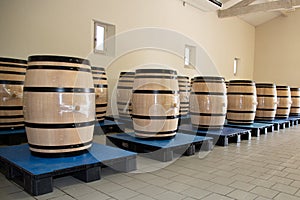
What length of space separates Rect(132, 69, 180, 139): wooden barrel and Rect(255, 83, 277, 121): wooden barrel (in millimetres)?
3031

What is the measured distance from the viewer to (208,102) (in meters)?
4.11

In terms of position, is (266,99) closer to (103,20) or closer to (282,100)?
(282,100)

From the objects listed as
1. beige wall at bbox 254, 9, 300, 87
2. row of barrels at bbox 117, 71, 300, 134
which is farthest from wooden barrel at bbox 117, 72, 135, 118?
beige wall at bbox 254, 9, 300, 87

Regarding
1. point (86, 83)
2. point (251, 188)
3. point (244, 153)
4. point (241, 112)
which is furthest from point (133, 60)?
point (251, 188)

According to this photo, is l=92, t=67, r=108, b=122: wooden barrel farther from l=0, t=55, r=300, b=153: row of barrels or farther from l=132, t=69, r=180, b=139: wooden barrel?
l=132, t=69, r=180, b=139: wooden barrel

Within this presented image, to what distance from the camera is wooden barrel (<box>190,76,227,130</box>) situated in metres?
4.11

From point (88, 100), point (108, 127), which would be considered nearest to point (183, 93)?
point (108, 127)

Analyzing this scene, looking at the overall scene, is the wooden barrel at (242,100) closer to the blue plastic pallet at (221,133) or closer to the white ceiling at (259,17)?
the blue plastic pallet at (221,133)

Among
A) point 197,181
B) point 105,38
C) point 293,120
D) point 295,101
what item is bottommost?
point 197,181

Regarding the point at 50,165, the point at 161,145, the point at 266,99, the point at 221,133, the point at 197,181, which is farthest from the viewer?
the point at 266,99

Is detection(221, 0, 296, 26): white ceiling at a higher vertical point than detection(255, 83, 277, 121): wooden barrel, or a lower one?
higher

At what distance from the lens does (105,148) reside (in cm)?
280

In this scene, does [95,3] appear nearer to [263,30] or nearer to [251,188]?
[251,188]

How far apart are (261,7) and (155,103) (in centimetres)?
803
